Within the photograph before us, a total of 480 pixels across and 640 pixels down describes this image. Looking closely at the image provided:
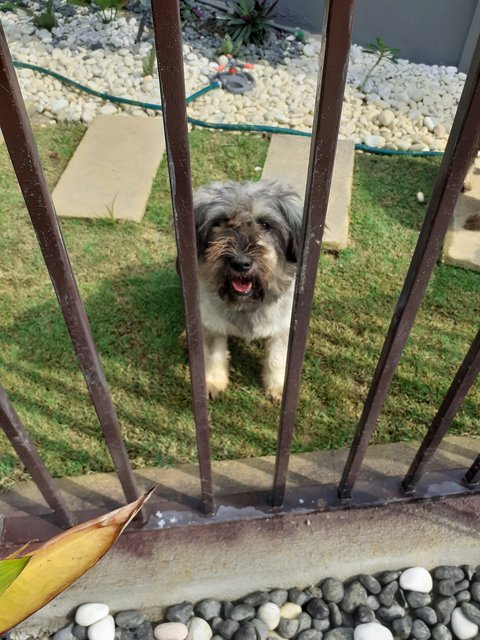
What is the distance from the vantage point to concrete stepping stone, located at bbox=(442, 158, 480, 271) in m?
3.46

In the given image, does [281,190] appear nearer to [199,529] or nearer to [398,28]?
[199,529]

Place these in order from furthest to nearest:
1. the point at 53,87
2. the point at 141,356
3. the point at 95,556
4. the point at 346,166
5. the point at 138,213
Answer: the point at 53,87 < the point at 346,166 < the point at 138,213 < the point at 141,356 < the point at 95,556

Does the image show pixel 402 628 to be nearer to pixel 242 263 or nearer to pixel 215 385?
pixel 215 385

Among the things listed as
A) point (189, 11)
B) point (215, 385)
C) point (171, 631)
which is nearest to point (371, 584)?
point (171, 631)

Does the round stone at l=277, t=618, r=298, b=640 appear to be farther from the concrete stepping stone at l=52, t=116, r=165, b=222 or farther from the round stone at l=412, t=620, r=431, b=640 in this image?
the concrete stepping stone at l=52, t=116, r=165, b=222

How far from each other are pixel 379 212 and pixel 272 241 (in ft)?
5.68

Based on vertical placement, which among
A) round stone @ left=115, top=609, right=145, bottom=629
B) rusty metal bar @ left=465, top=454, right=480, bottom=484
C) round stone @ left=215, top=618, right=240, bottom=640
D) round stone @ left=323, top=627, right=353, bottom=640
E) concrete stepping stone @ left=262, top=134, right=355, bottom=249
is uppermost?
rusty metal bar @ left=465, top=454, right=480, bottom=484

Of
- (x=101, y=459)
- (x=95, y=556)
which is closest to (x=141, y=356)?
(x=101, y=459)

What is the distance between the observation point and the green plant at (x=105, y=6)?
5770 mm

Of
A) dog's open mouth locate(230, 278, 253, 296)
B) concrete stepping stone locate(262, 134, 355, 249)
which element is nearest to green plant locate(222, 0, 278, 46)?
concrete stepping stone locate(262, 134, 355, 249)

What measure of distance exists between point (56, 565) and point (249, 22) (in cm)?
619

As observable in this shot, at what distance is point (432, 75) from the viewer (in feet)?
19.0

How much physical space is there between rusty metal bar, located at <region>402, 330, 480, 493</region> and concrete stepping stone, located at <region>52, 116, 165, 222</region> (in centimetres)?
255

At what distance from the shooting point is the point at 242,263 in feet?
7.68
